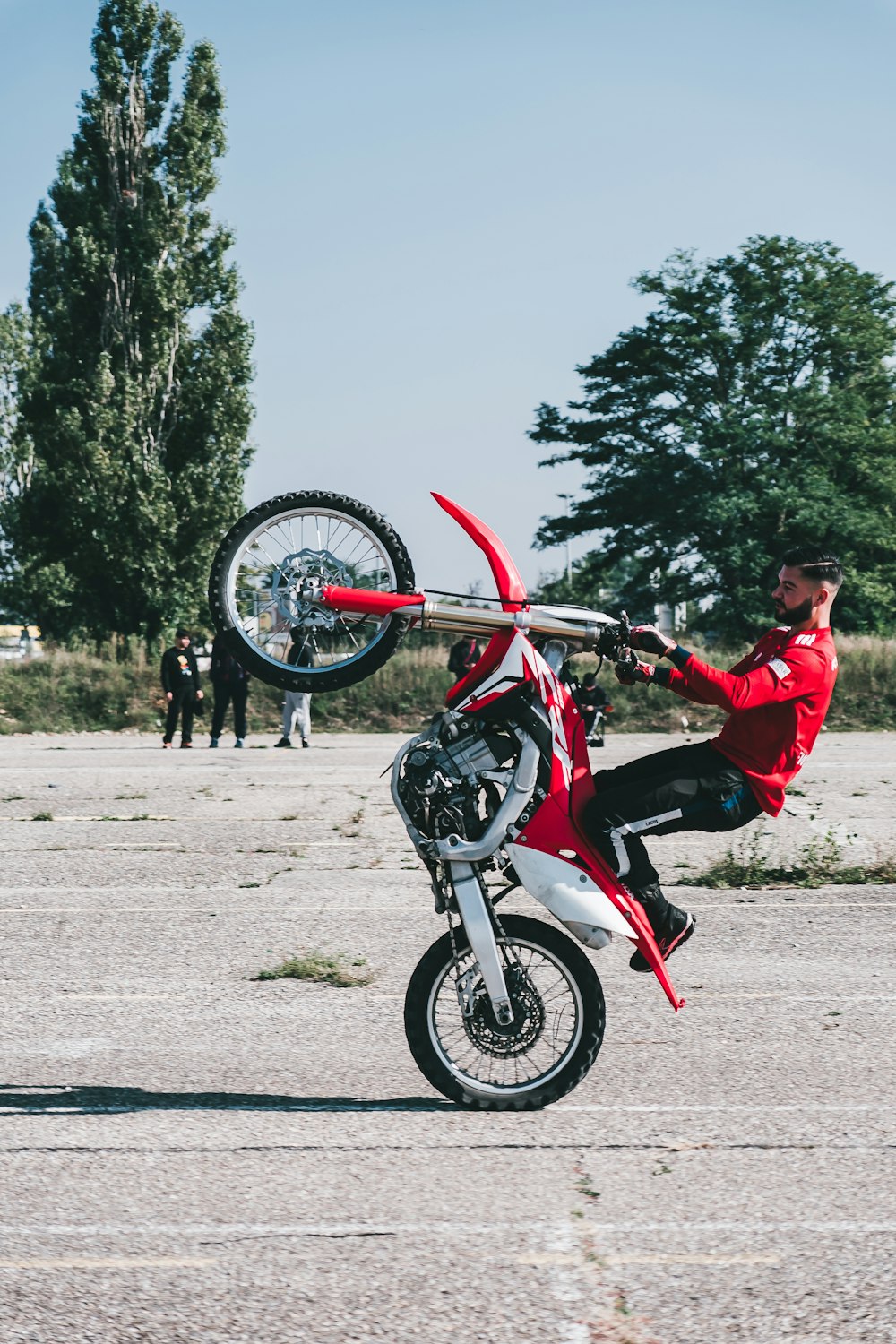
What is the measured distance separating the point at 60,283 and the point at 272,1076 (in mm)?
37796

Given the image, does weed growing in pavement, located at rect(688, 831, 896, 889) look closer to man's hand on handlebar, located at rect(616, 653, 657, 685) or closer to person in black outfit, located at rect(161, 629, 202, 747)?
Result: man's hand on handlebar, located at rect(616, 653, 657, 685)

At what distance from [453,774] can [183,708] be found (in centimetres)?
1915

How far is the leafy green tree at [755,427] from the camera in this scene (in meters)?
46.9

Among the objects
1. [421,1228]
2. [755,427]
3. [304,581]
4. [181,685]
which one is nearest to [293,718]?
[181,685]

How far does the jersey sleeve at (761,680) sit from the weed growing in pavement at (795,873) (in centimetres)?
532

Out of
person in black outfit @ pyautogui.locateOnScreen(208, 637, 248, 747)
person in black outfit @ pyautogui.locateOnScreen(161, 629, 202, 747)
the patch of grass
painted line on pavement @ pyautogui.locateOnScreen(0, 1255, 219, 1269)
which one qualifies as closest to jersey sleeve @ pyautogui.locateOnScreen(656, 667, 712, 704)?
painted line on pavement @ pyautogui.locateOnScreen(0, 1255, 219, 1269)

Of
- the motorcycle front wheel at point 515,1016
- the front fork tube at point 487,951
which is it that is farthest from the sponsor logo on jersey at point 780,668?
the front fork tube at point 487,951

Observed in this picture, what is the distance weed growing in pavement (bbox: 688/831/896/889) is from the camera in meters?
10.3

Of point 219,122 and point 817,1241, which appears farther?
point 219,122

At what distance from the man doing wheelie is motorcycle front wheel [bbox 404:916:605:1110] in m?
0.30

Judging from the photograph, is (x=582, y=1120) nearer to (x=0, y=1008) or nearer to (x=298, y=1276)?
(x=298, y=1276)

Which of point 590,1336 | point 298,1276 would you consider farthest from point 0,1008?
point 590,1336

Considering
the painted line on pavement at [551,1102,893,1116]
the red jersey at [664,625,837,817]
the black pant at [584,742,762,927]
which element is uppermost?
the red jersey at [664,625,837,817]

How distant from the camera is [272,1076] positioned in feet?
18.3
